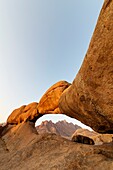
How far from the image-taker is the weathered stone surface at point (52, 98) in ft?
58.7

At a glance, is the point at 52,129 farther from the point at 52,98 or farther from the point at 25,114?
the point at 52,98

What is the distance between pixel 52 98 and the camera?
750 inches

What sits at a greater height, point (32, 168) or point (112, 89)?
point (112, 89)

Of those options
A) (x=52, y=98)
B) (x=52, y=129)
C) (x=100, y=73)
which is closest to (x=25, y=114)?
(x=52, y=98)

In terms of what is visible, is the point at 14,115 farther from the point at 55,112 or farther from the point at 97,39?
the point at 97,39

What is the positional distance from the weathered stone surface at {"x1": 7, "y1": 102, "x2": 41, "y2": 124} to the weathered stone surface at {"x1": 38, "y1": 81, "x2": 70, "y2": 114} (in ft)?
8.64

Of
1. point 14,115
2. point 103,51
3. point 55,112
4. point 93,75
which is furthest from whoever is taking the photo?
point 14,115

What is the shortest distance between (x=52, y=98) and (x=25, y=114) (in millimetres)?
8548

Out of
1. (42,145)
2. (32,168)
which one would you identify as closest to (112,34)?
(32,168)

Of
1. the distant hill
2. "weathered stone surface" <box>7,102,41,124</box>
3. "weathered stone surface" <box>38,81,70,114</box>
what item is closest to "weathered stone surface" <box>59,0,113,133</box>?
"weathered stone surface" <box>38,81,70,114</box>

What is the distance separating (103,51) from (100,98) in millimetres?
2487

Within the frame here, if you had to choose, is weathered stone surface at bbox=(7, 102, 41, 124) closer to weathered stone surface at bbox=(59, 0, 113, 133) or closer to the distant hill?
weathered stone surface at bbox=(59, 0, 113, 133)

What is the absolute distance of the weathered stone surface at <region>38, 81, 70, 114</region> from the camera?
1788cm

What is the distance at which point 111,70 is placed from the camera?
6.95 metres
